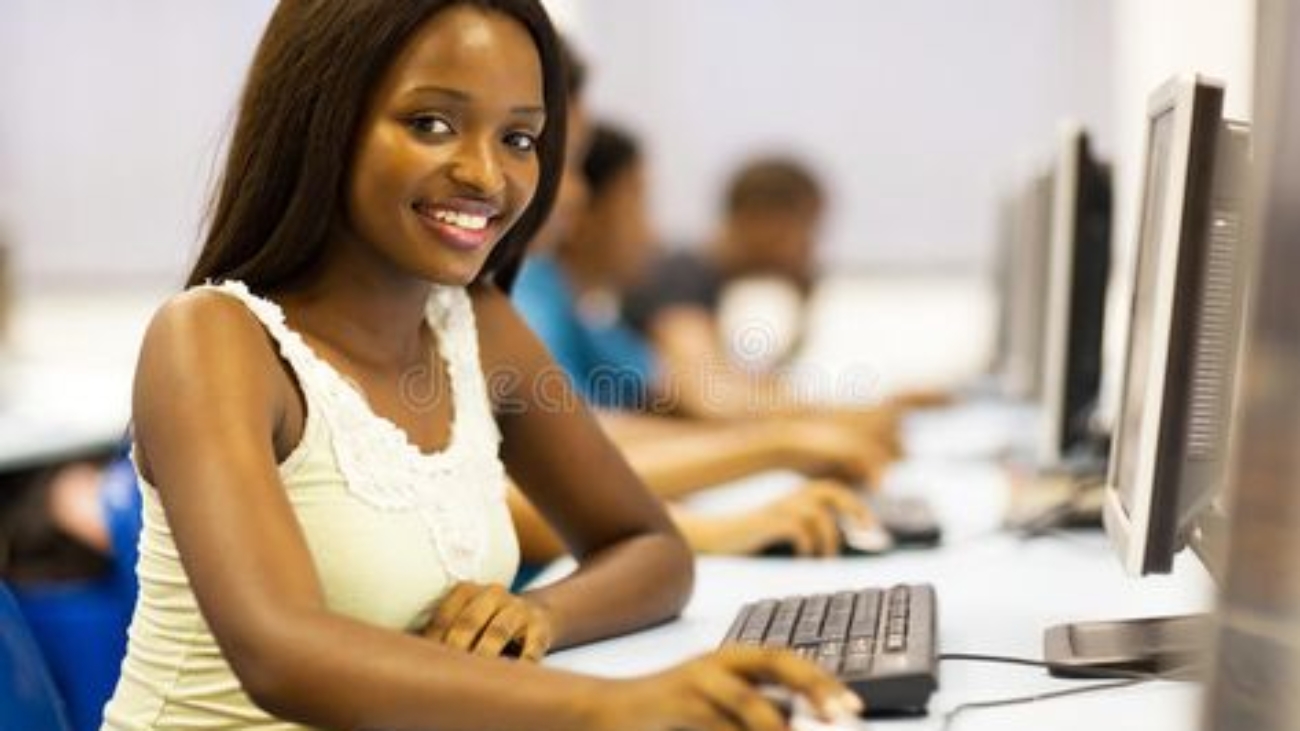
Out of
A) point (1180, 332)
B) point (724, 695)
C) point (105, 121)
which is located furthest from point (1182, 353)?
point (105, 121)

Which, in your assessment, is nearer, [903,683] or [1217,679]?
[1217,679]

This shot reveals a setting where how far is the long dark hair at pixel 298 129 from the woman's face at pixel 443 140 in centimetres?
1

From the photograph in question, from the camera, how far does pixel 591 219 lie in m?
3.32

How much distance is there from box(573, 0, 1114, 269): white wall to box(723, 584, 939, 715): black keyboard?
3226 mm

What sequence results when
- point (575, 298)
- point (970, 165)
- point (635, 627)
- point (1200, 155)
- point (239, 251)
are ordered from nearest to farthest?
point (1200, 155)
point (239, 251)
point (635, 627)
point (575, 298)
point (970, 165)

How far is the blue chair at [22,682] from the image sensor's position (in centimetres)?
125

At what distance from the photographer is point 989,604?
5.28ft

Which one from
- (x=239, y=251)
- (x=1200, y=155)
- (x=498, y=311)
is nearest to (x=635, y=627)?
(x=498, y=311)

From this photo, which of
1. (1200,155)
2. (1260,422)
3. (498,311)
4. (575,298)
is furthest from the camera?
(575,298)

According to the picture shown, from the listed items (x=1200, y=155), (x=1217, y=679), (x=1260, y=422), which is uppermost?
(x=1200, y=155)

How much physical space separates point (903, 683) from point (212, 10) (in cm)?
398

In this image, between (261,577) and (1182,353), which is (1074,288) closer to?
(1182,353)

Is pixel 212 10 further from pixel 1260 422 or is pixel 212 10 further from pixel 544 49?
pixel 1260 422

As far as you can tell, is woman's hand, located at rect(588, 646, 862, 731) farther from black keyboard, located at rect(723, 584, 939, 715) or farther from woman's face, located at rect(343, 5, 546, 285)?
woman's face, located at rect(343, 5, 546, 285)
